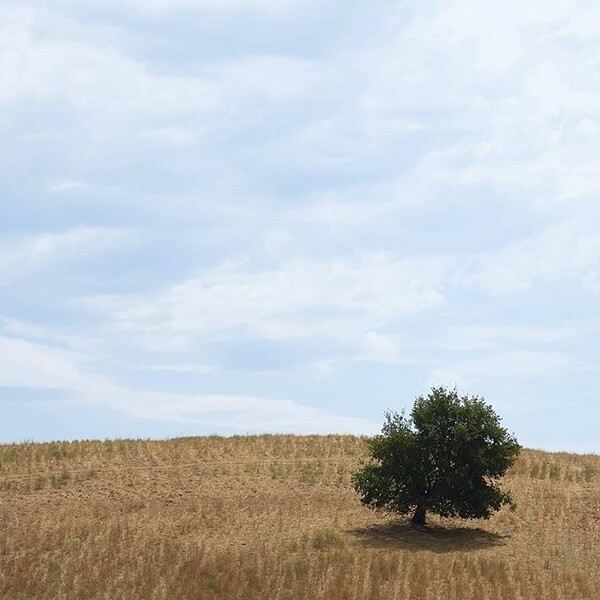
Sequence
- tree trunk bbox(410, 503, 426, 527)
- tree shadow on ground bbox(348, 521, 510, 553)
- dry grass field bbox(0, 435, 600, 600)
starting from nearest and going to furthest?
dry grass field bbox(0, 435, 600, 600) → tree shadow on ground bbox(348, 521, 510, 553) → tree trunk bbox(410, 503, 426, 527)

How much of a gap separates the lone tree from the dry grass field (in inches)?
63.6

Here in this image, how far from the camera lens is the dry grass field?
34594 mm

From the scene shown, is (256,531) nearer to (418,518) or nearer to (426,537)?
(426,537)

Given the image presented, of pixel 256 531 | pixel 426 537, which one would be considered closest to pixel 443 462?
pixel 426 537

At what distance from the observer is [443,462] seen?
141 ft

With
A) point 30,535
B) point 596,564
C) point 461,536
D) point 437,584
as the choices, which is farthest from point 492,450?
point 30,535

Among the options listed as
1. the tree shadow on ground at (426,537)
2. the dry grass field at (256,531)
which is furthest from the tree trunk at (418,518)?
the dry grass field at (256,531)

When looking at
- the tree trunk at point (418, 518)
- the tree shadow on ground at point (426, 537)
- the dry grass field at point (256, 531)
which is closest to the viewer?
the dry grass field at point (256, 531)

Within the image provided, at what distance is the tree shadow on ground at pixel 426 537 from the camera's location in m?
40.5

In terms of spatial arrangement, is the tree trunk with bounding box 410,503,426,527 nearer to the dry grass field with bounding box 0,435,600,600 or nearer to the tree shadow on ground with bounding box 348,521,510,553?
the tree shadow on ground with bounding box 348,521,510,553

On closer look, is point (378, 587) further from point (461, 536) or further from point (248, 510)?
point (248, 510)

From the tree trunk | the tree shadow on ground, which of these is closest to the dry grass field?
the tree shadow on ground

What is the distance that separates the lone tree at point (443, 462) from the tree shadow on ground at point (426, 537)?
986 mm

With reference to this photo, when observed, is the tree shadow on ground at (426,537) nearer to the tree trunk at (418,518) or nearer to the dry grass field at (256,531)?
the dry grass field at (256,531)
